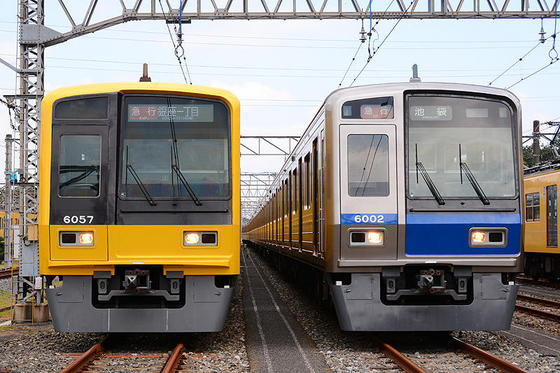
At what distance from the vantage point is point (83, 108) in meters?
8.70

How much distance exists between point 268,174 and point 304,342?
38.7 m

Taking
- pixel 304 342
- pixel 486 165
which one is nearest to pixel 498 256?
pixel 486 165

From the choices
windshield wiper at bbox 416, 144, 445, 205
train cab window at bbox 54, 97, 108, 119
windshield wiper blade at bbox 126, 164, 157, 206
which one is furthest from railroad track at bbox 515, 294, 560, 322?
train cab window at bbox 54, 97, 108, 119

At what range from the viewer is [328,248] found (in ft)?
28.9

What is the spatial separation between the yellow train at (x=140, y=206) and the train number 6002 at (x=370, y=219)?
133cm

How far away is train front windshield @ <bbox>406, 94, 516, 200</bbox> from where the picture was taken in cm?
867

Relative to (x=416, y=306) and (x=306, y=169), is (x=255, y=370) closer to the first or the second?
(x=416, y=306)

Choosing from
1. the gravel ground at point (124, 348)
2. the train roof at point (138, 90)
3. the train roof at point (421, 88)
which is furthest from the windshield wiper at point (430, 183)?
the gravel ground at point (124, 348)

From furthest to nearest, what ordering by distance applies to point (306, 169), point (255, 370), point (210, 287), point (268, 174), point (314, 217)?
1. point (268, 174)
2. point (306, 169)
3. point (314, 217)
4. point (210, 287)
5. point (255, 370)

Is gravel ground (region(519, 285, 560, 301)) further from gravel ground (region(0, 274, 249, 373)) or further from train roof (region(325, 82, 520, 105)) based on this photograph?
train roof (region(325, 82, 520, 105))

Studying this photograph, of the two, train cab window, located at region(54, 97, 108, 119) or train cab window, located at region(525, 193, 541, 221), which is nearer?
train cab window, located at region(54, 97, 108, 119)

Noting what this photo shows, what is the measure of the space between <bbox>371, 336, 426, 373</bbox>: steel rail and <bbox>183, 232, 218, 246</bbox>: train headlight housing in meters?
2.22

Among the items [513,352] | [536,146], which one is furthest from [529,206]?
[536,146]

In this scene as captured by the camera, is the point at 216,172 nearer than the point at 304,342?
Yes
